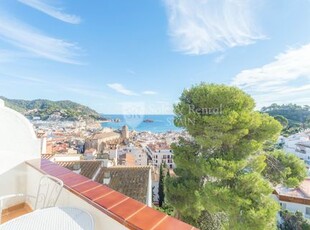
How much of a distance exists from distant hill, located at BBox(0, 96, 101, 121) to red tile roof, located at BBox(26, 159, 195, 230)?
4137 cm

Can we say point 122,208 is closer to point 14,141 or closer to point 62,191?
point 62,191

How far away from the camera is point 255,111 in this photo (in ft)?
19.1

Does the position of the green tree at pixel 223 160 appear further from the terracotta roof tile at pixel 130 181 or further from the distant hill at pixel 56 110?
the distant hill at pixel 56 110

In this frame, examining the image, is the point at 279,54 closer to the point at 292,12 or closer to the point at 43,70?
the point at 292,12

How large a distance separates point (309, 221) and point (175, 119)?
7.35 metres

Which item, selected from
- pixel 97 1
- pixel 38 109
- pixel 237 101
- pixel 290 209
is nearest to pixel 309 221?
pixel 290 209

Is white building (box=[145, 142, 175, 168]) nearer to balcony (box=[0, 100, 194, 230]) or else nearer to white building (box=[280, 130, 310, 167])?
white building (box=[280, 130, 310, 167])

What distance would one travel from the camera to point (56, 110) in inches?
1948

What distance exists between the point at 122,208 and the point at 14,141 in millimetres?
1952

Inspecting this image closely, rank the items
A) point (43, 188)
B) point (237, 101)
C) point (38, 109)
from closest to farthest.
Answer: point (43, 188)
point (237, 101)
point (38, 109)

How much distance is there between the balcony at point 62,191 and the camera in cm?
97

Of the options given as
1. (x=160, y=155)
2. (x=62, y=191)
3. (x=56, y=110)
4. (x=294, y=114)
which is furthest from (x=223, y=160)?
(x=56, y=110)

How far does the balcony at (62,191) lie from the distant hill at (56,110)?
40.0 meters

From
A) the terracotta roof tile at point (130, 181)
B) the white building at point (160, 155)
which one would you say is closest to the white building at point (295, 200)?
the terracotta roof tile at point (130, 181)
